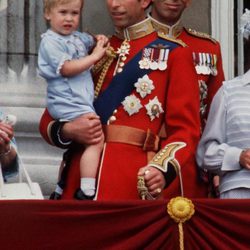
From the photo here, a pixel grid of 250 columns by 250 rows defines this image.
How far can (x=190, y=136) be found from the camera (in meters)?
5.72

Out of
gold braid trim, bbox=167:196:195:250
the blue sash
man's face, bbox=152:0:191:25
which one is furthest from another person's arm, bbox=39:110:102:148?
man's face, bbox=152:0:191:25

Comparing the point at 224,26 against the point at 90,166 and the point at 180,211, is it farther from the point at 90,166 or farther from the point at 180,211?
the point at 180,211

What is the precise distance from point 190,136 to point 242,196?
310 mm

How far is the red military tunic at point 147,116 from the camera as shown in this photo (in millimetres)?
5719

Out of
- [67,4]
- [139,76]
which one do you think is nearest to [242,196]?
[139,76]

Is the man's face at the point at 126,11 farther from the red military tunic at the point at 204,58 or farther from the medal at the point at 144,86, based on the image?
the medal at the point at 144,86

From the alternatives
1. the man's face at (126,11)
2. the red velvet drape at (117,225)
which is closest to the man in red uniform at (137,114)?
the man's face at (126,11)

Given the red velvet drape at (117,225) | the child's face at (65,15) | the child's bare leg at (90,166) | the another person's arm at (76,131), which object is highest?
the child's face at (65,15)

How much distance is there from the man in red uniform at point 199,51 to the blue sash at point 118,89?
26cm

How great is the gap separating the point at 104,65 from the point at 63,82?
0.25m

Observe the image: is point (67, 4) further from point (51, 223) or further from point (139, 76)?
point (51, 223)

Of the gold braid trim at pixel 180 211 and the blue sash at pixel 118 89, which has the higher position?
the blue sash at pixel 118 89

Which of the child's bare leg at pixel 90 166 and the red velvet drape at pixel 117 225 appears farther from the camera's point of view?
the child's bare leg at pixel 90 166

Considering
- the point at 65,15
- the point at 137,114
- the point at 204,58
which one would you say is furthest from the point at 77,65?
the point at 204,58
